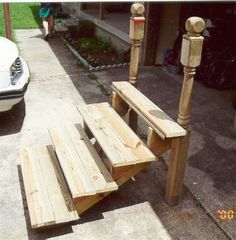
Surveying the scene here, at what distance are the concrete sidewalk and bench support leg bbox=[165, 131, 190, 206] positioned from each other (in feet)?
0.42

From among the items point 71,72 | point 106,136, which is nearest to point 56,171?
point 106,136

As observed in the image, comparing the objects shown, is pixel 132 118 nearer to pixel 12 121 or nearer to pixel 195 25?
pixel 195 25

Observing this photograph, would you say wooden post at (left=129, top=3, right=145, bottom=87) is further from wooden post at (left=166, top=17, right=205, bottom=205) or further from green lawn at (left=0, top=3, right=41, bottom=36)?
green lawn at (left=0, top=3, right=41, bottom=36)

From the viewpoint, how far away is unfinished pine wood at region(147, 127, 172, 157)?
12.5ft

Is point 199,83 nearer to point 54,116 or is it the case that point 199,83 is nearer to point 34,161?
point 54,116

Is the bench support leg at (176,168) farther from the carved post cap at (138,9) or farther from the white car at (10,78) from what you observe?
the white car at (10,78)

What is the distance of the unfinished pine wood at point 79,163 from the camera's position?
355cm

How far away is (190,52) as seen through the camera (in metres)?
3.32

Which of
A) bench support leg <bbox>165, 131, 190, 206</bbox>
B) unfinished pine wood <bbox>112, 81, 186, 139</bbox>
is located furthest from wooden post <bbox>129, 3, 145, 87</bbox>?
bench support leg <bbox>165, 131, 190, 206</bbox>

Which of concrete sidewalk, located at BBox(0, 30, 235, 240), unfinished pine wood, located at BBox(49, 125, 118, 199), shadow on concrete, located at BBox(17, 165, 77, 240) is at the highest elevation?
unfinished pine wood, located at BBox(49, 125, 118, 199)

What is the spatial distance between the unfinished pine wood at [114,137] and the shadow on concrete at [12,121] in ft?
4.50

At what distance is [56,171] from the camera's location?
415cm

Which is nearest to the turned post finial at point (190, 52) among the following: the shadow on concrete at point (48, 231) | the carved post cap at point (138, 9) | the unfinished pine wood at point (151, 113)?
the unfinished pine wood at point (151, 113)

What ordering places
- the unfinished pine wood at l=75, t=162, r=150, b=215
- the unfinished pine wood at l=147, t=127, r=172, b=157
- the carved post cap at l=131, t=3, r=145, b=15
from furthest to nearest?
1. the carved post cap at l=131, t=3, r=145, b=15
2. the unfinished pine wood at l=147, t=127, r=172, b=157
3. the unfinished pine wood at l=75, t=162, r=150, b=215
